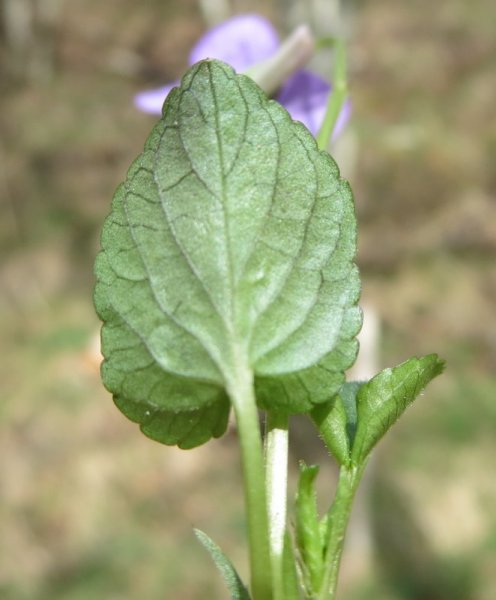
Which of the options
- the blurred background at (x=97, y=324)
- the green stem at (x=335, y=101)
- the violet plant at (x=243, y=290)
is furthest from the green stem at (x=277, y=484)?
the blurred background at (x=97, y=324)

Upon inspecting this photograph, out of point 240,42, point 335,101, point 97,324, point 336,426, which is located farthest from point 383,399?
point 97,324

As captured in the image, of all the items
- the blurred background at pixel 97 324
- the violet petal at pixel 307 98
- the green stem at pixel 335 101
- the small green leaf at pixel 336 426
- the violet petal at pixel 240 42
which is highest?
the blurred background at pixel 97 324

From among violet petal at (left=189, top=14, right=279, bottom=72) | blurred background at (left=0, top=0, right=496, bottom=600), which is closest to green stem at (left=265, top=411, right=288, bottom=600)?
violet petal at (left=189, top=14, right=279, bottom=72)

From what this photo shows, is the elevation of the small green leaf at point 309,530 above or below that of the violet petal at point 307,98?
below

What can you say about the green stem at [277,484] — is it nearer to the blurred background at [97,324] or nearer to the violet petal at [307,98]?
the violet petal at [307,98]

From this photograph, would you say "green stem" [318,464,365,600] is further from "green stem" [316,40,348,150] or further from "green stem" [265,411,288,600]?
"green stem" [316,40,348,150]

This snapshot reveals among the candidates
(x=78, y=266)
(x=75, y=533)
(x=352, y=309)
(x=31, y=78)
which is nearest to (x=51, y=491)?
(x=75, y=533)
